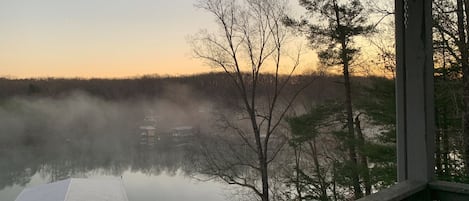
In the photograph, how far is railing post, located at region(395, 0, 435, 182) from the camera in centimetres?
139

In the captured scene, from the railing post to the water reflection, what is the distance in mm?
1727

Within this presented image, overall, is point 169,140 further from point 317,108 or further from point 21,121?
point 317,108

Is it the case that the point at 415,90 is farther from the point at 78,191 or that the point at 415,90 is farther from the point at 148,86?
the point at 148,86

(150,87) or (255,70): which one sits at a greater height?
(255,70)

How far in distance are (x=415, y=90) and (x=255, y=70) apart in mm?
5427

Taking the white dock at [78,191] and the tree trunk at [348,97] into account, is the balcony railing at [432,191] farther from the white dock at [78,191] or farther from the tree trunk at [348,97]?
the tree trunk at [348,97]

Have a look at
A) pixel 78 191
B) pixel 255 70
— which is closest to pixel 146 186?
pixel 78 191

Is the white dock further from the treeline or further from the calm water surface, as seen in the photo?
the treeline

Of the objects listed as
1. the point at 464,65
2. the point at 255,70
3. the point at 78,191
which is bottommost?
the point at 78,191

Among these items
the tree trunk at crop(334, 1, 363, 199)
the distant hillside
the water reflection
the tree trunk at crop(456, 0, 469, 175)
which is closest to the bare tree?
the distant hillside

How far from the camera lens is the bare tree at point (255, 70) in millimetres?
6543

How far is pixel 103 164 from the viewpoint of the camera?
8.73ft

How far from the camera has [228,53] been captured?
22.1ft

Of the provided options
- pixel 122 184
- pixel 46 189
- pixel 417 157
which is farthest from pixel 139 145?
pixel 417 157
